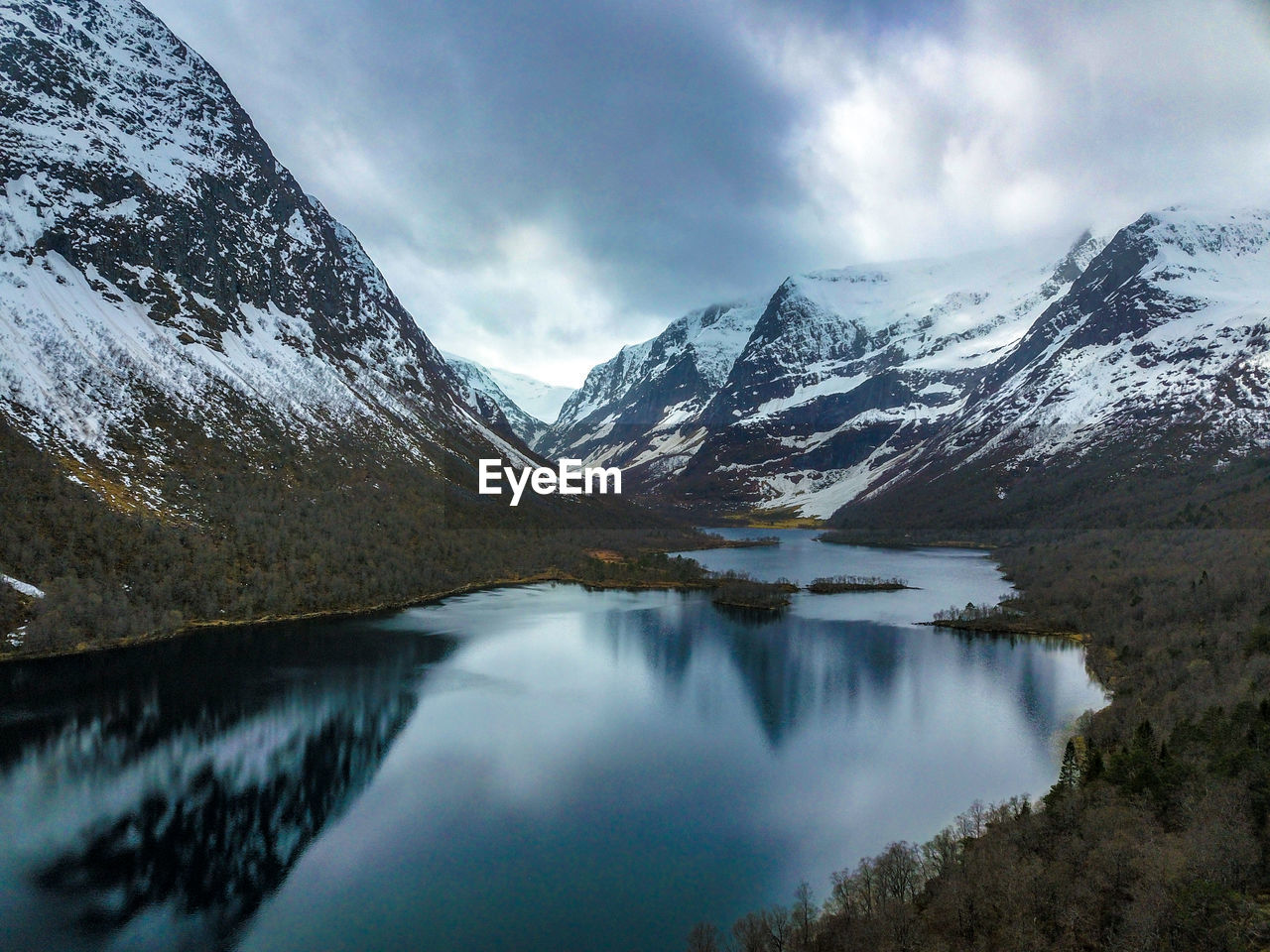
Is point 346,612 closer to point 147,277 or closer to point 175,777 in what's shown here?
point 175,777

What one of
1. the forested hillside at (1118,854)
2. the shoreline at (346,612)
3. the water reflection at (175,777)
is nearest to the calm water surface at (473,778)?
the water reflection at (175,777)

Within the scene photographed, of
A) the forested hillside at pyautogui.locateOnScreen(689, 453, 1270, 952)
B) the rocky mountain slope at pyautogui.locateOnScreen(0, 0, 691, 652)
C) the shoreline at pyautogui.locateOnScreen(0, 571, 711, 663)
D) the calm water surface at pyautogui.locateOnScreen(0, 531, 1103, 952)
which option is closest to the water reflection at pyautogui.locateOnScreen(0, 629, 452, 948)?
the calm water surface at pyautogui.locateOnScreen(0, 531, 1103, 952)

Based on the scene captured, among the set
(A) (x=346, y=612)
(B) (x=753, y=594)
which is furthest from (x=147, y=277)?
(B) (x=753, y=594)

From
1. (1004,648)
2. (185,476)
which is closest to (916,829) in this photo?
(1004,648)

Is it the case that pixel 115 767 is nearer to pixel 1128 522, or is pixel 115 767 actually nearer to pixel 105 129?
pixel 105 129

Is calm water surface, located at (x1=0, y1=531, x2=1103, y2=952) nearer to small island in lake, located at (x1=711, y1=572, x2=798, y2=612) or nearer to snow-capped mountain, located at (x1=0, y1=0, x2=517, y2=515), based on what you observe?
small island in lake, located at (x1=711, y1=572, x2=798, y2=612)
